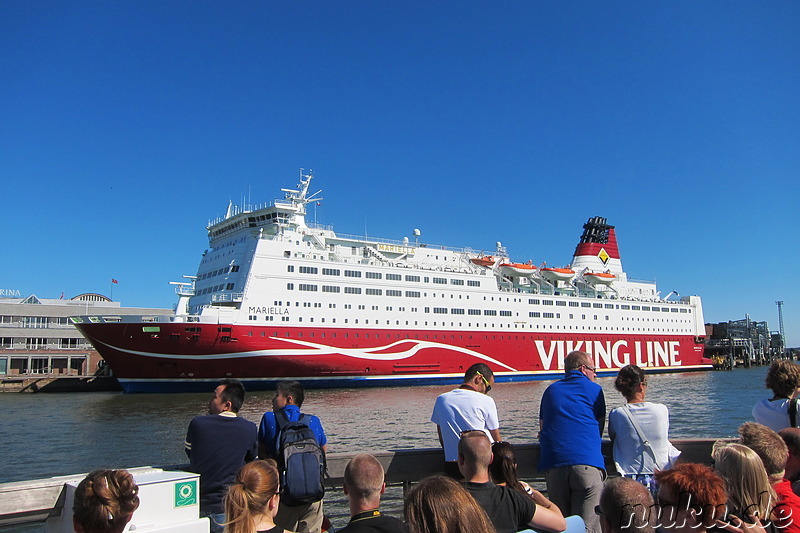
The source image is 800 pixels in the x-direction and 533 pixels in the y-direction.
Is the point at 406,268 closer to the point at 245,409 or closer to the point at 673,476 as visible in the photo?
the point at 245,409

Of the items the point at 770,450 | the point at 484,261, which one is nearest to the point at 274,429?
the point at 770,450

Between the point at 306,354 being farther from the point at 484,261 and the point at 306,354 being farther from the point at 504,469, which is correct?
the point at 504,469

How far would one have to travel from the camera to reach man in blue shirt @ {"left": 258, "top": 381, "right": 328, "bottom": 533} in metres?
3.46

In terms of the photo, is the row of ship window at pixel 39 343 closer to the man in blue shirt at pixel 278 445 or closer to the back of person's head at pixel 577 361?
the man in blue shirt at pixel 278 445

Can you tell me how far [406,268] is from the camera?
3297 cm

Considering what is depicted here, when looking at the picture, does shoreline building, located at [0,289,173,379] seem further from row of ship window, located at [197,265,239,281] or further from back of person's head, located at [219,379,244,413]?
back of person's head, located at [219,379,244,413]

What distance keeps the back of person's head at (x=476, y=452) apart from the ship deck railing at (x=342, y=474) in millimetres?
1573

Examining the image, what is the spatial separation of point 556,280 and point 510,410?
884 inches

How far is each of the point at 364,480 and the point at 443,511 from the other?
2.66 ft

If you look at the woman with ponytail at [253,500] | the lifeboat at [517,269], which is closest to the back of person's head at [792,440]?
the woman with ponytail at [253,500]

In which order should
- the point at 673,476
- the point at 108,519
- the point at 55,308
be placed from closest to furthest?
the point at 673,476
the point at 108,519
the point at 55,308

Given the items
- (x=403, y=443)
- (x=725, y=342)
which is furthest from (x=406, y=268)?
(x=725, y=342)

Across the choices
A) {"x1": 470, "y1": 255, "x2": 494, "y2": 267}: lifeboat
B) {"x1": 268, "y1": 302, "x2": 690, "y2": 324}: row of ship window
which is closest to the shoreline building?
{"x1": 268, "y1": 302, "x2": 690, "y2": 324}: row of ship window

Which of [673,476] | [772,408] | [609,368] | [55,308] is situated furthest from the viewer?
[55,308]
